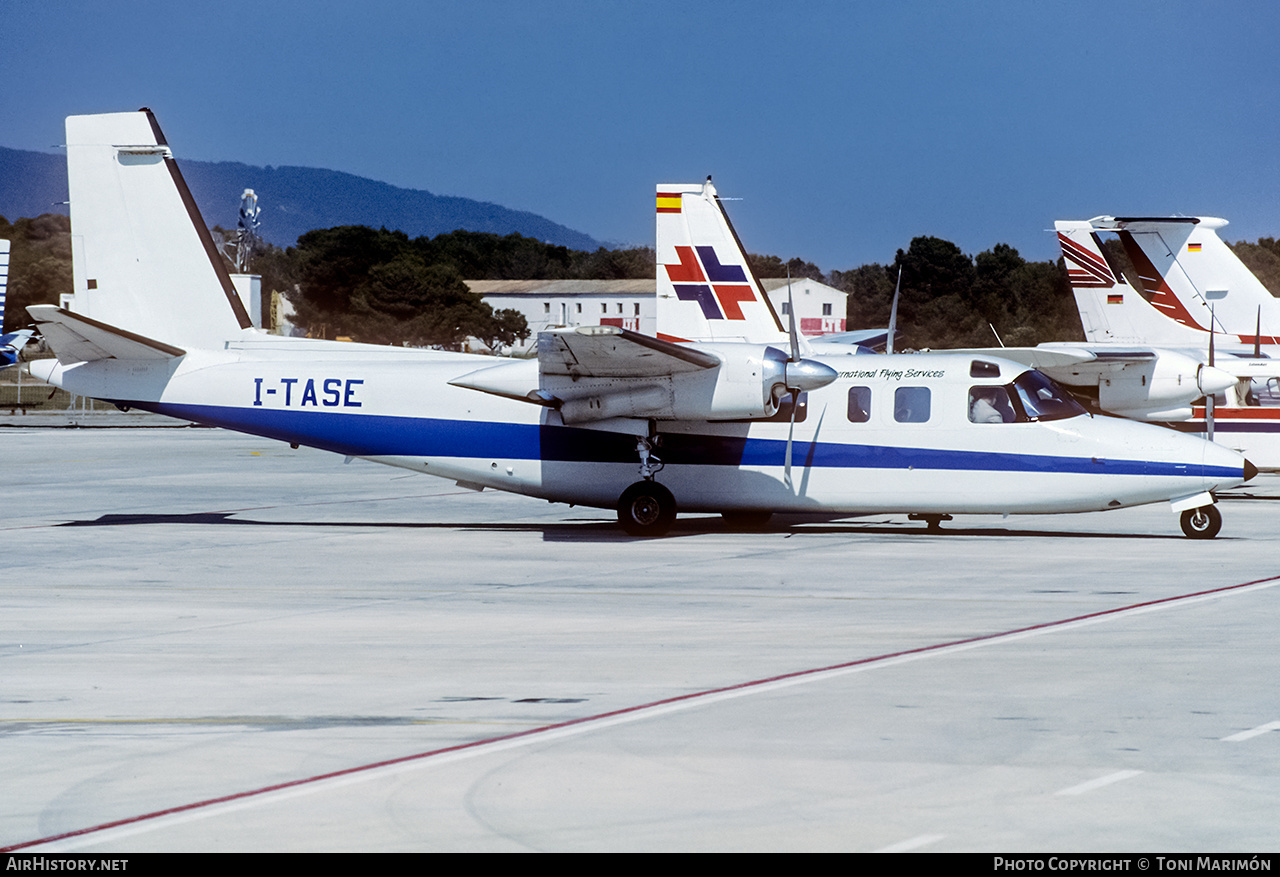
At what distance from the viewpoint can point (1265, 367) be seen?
24078 mm

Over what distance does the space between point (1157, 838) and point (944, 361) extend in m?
13.4

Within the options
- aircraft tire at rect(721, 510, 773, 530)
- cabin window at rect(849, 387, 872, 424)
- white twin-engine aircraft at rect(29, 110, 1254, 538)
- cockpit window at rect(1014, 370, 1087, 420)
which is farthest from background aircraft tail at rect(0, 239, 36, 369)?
cockpit window at rect(1014, 370, 1087, 420)

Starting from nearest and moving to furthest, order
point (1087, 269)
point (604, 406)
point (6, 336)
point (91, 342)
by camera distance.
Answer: point (604, 406) → point (91, 342) → point (1087, 269) → point (6, 336)

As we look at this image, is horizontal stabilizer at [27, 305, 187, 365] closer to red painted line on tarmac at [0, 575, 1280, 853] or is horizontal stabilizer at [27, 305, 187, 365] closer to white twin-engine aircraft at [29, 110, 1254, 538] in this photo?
white twin-engine aircraft at [29, 110, 1254, 538]

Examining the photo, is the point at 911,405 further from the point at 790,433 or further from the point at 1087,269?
the point at 1087,269

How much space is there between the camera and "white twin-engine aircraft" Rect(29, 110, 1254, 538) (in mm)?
18047

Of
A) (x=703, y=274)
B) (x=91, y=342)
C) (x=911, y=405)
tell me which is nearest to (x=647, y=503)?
(x=911, y=405)

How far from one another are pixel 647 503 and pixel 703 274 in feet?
34.6

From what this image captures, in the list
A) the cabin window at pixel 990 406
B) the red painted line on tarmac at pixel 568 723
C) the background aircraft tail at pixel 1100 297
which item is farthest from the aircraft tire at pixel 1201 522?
the background aircraft tail at pixel 1100 297

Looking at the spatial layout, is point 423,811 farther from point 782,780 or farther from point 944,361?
point 944,361

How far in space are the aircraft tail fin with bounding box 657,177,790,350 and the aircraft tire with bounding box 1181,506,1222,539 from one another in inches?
445

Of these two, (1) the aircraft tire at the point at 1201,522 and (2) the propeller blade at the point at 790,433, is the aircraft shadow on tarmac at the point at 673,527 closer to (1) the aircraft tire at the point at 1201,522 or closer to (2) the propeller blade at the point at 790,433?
(1) the aircraft tire at the point at 1201,522

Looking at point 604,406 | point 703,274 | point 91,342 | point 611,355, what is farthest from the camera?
point 703,274

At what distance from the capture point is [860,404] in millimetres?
18750
